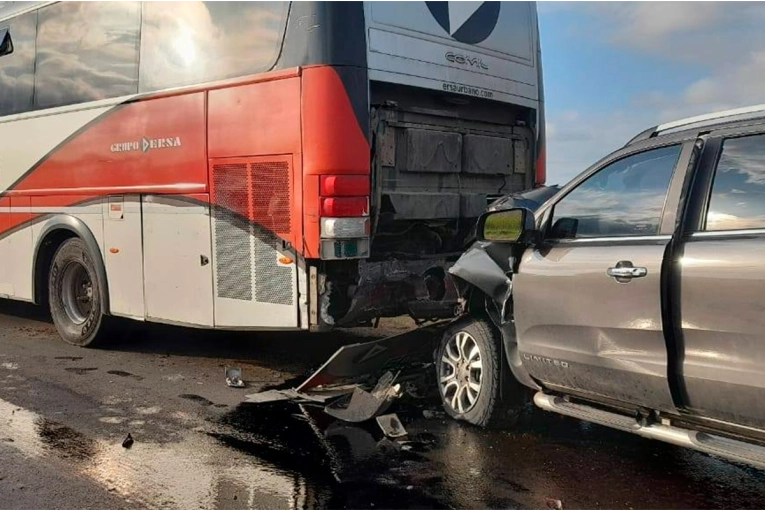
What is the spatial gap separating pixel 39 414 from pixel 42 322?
188 inches

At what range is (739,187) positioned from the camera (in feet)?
12.7

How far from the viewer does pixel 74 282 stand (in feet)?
27.9

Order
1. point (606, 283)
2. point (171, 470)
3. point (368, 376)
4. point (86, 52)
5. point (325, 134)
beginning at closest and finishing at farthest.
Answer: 1. point (606, 283)
2. point (171, 470)
3. point (325, 134)
4. point (368, 376)
5. point (86, 52)

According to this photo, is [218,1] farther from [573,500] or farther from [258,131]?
[573,500]

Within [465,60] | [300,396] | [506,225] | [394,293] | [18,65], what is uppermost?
[18,65]

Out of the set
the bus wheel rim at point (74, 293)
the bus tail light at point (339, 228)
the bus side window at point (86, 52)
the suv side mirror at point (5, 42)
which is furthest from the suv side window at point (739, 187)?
the suv side mirror at point (5, 42)

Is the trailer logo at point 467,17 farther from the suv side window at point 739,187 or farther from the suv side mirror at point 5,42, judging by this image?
the suv side mirror at point 5,42

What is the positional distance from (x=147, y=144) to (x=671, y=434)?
5.46m

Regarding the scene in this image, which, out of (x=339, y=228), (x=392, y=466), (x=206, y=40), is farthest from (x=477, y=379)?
(x=206, y=40)

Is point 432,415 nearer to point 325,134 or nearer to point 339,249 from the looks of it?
point 339,249

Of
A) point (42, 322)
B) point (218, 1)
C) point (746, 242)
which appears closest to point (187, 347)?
point (42, 322)

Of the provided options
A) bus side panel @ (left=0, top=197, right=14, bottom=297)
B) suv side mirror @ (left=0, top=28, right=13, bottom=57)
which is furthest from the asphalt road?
suv side mirror @ (left=0, top=28, right=13, bottom=57)

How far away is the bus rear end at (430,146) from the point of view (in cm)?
621

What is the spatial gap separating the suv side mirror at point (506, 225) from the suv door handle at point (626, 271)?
650 mm
